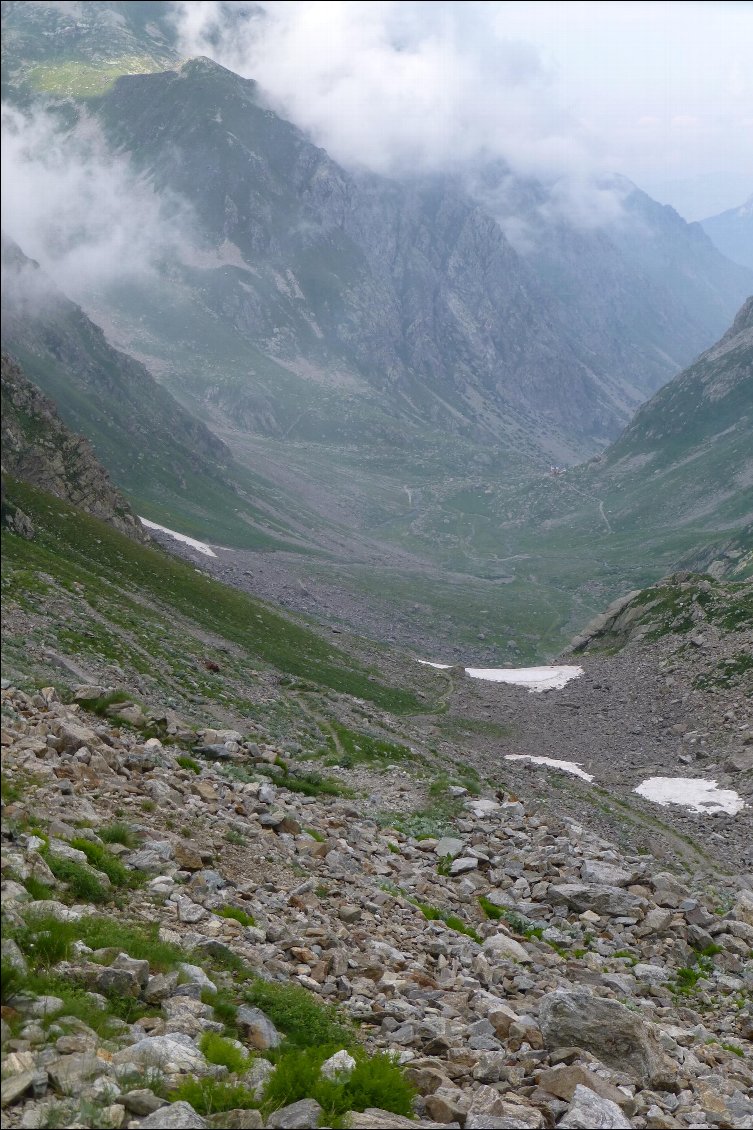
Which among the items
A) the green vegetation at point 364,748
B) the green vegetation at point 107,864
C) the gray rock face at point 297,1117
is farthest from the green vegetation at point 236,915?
the green vegetation at point 364,748

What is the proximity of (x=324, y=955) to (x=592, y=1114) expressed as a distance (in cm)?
544

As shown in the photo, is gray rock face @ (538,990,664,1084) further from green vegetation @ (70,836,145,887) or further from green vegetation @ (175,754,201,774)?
green vegetation @ (175,754,201,774)

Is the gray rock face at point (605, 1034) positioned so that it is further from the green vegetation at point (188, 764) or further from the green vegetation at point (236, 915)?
the green vegetation at point (188, 764)

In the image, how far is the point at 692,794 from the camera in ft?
193

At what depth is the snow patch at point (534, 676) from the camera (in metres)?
106

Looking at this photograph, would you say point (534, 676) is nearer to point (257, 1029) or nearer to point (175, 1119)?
point (257, 1029)

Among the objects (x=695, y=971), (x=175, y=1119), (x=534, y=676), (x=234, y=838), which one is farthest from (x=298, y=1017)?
(x=534, y=676)

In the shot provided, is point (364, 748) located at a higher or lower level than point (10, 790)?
lower

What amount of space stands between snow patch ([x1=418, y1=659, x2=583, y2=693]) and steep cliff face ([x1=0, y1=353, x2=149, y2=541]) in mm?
47107

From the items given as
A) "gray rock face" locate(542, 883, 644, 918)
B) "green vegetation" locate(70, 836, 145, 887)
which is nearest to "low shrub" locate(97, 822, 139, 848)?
"green vegetation" locate(70, 836, 145, 887)

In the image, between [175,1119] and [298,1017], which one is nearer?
[175,1119]

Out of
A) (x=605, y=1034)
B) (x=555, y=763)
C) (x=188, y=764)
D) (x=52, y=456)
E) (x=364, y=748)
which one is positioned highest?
(x=52, y=456)

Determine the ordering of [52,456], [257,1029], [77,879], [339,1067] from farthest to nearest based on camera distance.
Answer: [52,456]
[77,879]
[257,1029]
[339,1067]

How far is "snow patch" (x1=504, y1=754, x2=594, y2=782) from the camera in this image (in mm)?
63656
